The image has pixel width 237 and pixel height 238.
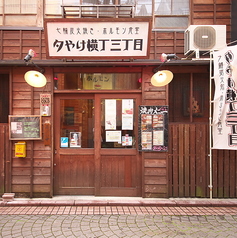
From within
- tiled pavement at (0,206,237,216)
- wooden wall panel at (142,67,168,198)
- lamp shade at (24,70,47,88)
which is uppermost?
lamp shade at (24,70,47,88)

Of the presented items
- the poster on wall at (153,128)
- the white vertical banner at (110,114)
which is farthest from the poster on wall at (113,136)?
the poster on wall at (153,128)

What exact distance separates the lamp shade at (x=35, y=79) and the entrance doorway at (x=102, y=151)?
75cm

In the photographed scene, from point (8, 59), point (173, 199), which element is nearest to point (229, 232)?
point (173, 199)

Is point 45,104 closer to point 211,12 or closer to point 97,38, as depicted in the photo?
point 97,38

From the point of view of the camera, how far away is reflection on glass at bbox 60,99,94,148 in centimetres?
582

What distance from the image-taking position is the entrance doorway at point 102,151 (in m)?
5.73

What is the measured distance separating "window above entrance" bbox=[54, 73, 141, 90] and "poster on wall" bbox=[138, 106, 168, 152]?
81 centimetres

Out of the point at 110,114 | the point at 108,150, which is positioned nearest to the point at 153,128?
the point at 110,114

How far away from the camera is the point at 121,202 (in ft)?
17.4

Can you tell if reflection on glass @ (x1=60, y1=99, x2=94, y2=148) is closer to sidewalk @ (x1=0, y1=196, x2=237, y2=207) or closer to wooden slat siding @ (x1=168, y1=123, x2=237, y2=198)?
sidewalk @ (x1=0, y1=196, x2=237, y2=207)

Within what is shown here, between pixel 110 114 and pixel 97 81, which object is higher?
pixel 97 81

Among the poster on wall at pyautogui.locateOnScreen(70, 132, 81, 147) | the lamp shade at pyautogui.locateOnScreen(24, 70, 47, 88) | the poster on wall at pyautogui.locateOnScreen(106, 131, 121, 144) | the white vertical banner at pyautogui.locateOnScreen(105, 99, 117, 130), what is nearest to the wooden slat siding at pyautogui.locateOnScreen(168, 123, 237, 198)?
the poster on wall at pyautogui.locateOnScreen(106, 131, 121, 144)

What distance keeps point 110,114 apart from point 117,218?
266 cm

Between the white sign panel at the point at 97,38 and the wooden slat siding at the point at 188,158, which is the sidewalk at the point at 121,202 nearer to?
the wooden slat siding at the point at 188,158
